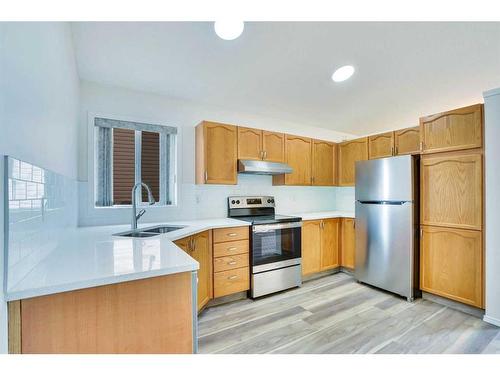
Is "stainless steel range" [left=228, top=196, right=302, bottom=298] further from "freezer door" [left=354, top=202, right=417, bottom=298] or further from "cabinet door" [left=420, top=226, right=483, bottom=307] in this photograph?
"cabinet door" [left=420, top=226, right=483, bottom=307]

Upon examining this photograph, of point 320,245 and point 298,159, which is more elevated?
point 298,159

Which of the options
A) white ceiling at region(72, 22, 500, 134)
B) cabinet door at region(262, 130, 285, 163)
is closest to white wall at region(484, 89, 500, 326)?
white ceiling at region(72, 22, 500, 134)

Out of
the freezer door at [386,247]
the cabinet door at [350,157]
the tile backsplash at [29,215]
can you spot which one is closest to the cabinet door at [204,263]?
the tile backsplash at [29,215]

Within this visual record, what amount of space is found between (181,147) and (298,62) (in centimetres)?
160

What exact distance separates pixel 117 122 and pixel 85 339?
2215 mm

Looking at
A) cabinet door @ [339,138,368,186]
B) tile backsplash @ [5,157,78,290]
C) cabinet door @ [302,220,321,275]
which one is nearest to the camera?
tile backsplash @ [5,157,78,290]

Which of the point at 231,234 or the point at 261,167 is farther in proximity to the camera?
the point at 261,167

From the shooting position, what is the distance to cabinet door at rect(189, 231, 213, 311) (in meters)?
2.23

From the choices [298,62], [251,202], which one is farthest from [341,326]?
[298,62]

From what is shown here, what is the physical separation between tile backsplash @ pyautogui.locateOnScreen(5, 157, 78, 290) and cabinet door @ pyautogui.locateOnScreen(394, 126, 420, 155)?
3.51 metres

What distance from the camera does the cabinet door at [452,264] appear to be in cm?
224

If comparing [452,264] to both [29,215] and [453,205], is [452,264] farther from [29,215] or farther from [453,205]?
[29,215]

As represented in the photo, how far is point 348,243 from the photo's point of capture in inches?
134
